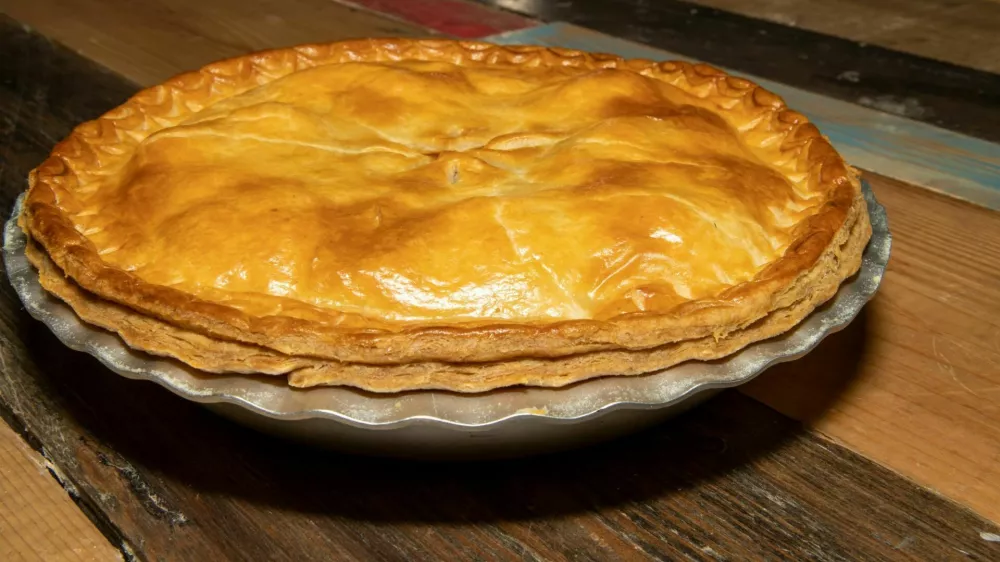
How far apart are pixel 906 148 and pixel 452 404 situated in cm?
195

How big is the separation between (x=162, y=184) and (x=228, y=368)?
0.53 metres

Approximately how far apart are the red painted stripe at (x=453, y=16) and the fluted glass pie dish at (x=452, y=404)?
2506mm

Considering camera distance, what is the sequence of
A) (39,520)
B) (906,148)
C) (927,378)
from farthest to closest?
1. (906,148)
2. (927,378)
3. (39,520)

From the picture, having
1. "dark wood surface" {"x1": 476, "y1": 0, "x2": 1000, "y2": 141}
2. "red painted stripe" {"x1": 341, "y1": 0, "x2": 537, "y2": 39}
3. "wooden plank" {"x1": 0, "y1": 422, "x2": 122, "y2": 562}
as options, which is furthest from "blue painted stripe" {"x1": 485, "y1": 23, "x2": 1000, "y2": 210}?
"wooden plank" {"x1": 0, "y1": 422, "x2": 122, "y2": 562}

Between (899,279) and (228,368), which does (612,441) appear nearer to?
(228,368)

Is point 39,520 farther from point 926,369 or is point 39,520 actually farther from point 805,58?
point 805,58

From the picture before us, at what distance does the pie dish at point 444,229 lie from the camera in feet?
4.42

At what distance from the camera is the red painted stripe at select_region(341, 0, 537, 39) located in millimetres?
3787

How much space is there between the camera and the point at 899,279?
6.87 ft

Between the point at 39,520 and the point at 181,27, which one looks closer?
the point at 39,520

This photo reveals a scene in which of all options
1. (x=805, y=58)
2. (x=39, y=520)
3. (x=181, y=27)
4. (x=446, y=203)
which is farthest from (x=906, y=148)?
(x=181, y=27)

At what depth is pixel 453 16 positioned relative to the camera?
3.99 meters

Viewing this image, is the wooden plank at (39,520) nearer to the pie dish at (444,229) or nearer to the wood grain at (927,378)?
the pie dish at (444,229)

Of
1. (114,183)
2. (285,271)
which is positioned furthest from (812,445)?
(114,183)
